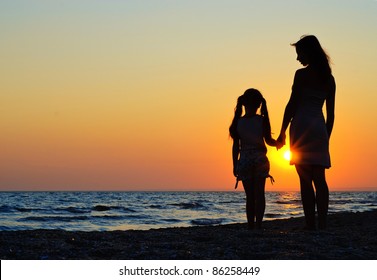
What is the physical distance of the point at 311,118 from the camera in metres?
6.82

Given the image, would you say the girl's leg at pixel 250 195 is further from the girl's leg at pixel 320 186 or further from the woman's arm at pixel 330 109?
the woman's arm at pixel 330 109

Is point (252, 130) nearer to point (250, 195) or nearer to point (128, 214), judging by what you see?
point (250, 195)

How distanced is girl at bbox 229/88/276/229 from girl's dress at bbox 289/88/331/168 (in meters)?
0.56

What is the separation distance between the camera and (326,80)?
22.2ft

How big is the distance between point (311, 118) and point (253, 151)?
1.01 m

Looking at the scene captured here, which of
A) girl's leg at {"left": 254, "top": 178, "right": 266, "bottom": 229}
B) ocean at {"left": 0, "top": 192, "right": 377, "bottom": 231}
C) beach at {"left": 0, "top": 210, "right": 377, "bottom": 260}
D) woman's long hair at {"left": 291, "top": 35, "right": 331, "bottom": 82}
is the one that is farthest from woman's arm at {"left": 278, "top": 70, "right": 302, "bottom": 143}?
ocean at {"left": 0, "top": 192, "right": 377, "bottom": 231}

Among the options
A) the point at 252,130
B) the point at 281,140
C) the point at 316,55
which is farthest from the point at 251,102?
the point at 316,55

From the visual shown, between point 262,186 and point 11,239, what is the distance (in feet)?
10.4

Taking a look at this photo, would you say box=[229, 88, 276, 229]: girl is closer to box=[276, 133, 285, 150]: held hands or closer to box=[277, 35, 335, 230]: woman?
box=[276, 133, 285, 150]: held hands

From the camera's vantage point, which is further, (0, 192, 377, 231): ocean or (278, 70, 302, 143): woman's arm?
(0, 192, 377, 231): ocean

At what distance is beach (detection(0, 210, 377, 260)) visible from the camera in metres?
5.16

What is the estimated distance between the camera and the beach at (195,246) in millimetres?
5164

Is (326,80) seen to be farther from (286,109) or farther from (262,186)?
(262,186)
